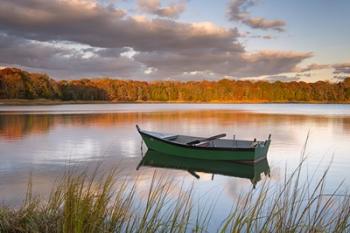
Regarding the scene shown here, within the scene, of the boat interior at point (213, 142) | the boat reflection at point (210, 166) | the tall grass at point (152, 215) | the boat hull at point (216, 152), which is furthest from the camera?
the boat interior at point (213, 142)

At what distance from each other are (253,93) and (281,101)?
45.6ft

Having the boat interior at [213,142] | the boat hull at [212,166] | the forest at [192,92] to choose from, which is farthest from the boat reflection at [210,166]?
the forest at [192,92]

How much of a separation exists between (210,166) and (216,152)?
73 cm

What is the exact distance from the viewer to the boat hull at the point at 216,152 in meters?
14.8

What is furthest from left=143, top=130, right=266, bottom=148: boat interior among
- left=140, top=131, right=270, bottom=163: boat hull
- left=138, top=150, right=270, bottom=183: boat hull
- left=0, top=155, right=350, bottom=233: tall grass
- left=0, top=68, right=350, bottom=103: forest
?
left=0, top=68, right=350, bottom=103: forest

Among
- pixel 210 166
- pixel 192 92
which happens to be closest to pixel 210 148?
pixel 210 166

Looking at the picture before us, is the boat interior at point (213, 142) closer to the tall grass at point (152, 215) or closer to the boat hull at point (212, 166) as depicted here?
the boat hull at point (212, 166)

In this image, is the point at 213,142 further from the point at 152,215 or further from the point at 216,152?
the point at 152,215

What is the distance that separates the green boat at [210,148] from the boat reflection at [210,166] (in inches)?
8.2

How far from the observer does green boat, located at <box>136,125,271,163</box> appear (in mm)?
14812

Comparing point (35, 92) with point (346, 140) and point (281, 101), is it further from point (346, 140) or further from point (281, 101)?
point (281, 101)

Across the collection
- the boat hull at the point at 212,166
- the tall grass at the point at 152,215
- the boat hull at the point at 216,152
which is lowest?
the boat hull at the point at 212,166

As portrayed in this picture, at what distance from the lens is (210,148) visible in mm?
15180

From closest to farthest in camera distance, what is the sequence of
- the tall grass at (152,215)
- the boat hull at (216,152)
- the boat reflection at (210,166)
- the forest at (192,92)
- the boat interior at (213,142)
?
the tall grass at (152,215)
the boat reflection at (210,166)
the boat hull at (216,152)
the boat interior at (213,142)
the forest at (192,92)
